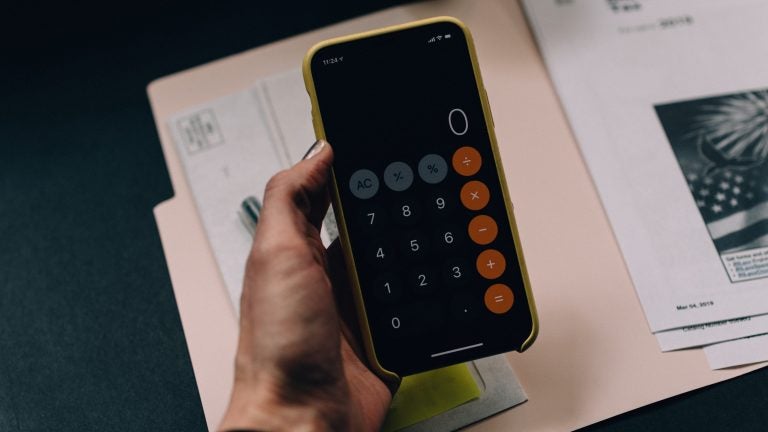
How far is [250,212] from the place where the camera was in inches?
19.7

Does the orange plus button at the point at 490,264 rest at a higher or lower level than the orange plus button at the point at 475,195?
lower

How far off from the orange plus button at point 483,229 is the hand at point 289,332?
10 centimetres

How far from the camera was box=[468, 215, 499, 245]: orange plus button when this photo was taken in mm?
412

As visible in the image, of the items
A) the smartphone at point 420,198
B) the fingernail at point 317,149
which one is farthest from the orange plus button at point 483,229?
the fingernail at point 317,149

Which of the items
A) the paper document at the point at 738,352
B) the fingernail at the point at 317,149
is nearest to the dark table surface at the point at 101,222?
the paper document at the point at 738,352

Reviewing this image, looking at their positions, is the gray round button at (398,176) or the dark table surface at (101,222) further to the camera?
the dark table surface at (101,222)

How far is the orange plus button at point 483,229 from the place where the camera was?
0.41 m

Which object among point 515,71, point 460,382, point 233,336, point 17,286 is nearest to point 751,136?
point 515,71

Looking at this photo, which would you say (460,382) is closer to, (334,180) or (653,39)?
(334,180)

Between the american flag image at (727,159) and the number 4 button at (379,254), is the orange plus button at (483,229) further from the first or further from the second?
the american flag image at (727,159)

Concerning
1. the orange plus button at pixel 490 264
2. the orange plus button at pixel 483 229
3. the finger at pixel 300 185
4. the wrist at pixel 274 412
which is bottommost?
the wrist at pixel 274 412

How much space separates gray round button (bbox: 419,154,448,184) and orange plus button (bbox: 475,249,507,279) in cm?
5

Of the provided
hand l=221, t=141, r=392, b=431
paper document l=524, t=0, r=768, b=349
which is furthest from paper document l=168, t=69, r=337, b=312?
paper document l=524, t=0, r=768, b=349

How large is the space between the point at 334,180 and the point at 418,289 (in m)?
0.08
